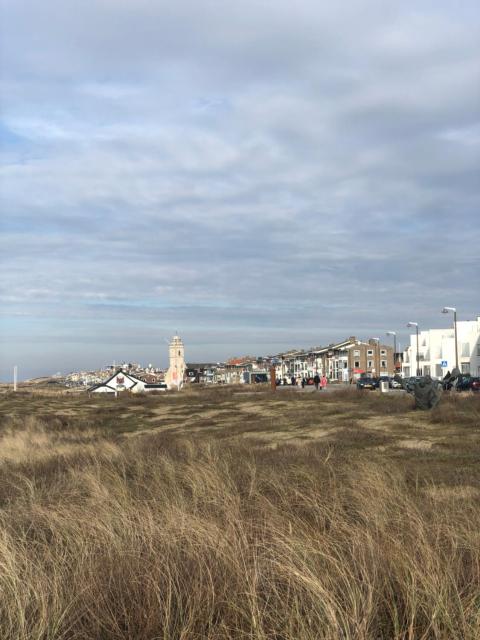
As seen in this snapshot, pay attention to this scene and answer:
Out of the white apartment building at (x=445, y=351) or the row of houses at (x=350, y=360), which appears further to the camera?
the row of houses at (x=350, y=360)

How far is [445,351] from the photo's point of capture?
357ft

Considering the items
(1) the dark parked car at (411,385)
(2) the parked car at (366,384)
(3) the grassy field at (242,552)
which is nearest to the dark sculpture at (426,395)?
(1) the dark parked car at (411,385)

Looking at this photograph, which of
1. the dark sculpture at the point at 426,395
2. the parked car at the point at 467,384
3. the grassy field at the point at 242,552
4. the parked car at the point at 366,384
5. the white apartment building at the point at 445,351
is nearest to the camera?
the grassy field at the point at 242,552

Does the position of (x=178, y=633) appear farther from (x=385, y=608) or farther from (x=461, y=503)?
(x=461, y=503)

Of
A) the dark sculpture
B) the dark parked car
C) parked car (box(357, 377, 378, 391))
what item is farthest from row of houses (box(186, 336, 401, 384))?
the dark sculpture

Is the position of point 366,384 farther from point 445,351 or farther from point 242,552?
point 242,552

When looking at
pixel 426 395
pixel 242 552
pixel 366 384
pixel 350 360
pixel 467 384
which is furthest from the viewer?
pixel 350 360

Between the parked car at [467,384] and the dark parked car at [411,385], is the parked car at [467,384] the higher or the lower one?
the lower one

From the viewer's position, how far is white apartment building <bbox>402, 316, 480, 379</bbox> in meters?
99.8

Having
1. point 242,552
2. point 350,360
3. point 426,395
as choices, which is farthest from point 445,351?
point 242,552

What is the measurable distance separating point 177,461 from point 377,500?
16.5 feet

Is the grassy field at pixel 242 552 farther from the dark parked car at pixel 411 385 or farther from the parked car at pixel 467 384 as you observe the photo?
the parked car at pixel 467 384

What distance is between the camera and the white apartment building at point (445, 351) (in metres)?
99.8

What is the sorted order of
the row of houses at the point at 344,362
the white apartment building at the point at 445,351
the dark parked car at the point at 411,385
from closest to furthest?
the dark parked car at the point at 411,385, the white apartment building at the point at 445,351, the row of houses at the point at 344,362
